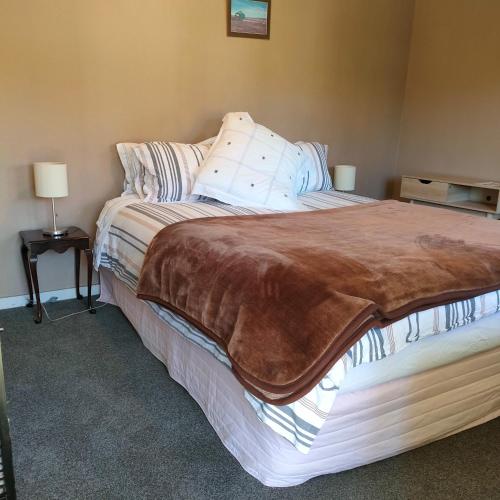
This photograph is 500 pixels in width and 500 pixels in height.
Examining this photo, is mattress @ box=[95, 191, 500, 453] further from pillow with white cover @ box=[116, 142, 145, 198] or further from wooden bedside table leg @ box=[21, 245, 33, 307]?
wooden bedside table leg @ box=[21, 245, 33, 307]

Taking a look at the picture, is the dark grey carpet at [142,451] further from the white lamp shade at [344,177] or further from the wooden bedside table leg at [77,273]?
the white lamp shade at [344,177]

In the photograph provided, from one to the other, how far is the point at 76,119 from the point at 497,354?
2.52m

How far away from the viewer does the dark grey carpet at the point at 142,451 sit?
1470 millimetres

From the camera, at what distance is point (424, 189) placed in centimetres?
364

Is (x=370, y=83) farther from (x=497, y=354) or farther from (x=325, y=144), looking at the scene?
(x=497, y=354)

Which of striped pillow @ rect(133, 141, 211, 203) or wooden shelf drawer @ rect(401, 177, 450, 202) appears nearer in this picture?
striped pillow @ rect(133, 141, 211, 203)

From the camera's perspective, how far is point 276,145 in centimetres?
287

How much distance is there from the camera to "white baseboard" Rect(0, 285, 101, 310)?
2836 mm

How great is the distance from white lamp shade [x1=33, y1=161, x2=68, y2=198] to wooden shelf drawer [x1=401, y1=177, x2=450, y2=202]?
8.54ft

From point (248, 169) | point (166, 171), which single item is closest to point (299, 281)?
point (248, 169)

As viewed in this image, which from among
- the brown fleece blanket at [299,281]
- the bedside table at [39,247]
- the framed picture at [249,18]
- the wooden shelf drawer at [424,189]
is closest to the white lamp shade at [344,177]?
the wooden shelf drawer at [424,189]

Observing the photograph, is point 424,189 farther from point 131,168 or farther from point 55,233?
point 55,233

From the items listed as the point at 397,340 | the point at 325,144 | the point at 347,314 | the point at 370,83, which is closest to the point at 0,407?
the point at 347,314

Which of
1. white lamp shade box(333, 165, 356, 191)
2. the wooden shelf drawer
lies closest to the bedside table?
white lamp shade box(333, 165, 356, 191)
